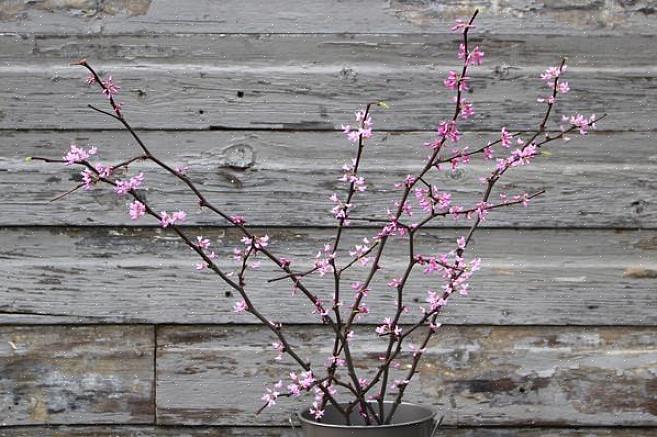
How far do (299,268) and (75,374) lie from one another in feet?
1.77

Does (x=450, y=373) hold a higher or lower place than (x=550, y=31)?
lower

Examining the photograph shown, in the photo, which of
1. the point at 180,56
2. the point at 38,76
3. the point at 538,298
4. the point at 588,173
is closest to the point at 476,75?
the point at 588,173

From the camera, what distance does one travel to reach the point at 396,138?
214 centimetres

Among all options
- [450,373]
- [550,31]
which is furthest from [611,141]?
[450,373]

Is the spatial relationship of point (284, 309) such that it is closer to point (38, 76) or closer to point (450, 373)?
point (450, 373)

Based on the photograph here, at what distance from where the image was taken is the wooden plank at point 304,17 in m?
2.15

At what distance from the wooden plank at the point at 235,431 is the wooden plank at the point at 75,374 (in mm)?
21

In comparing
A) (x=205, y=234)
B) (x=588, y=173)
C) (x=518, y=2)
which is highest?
(x=518, y=2)

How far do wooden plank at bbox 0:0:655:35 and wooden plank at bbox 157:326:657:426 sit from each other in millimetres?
652

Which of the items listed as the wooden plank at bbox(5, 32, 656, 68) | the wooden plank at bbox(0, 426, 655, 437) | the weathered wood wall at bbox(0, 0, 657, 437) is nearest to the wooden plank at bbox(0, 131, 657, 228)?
the weathered wood wall at bbox(0, 0, 657, 437)

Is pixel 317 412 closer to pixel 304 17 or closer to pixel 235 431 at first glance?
pixel 235 431

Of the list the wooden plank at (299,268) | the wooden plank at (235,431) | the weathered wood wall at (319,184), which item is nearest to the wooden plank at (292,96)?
the weathered wood wall at (319,184)

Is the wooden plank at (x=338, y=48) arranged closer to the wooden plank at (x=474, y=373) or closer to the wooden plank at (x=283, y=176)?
the wooden plank at (x=283, y=176)

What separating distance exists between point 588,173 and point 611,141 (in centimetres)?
9
